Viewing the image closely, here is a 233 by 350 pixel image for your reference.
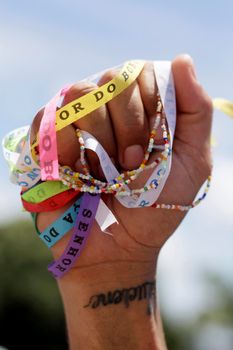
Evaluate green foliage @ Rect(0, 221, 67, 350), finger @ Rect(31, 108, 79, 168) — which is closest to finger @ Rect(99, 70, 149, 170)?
finger @ Rect(31, 108, 79, 168)

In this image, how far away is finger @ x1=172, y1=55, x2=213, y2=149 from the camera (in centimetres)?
255

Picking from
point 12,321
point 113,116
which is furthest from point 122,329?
point 12,321

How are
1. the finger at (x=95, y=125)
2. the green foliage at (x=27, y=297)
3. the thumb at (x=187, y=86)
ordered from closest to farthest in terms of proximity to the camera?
1. the finger at (x=95, y=125)
2. the thumb at (x=187, y=86)
3. the green foliage at (x=27, y=297)

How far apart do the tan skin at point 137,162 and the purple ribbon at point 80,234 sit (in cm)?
3

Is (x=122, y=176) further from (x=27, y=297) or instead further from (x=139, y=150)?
(x=27, y=297)

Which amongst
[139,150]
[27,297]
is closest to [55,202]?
[139,150]

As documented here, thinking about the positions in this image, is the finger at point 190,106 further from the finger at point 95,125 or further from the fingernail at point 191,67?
the finger at point 95,125

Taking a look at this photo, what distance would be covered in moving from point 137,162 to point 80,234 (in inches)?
12.0

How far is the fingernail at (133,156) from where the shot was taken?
8.14ft

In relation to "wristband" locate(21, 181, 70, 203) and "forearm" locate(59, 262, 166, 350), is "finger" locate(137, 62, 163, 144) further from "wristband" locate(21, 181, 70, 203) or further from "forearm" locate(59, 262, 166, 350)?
"forearm" locate(59, 262, 166, 350)

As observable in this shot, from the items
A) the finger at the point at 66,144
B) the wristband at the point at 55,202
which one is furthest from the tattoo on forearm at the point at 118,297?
the finger at the point at 66,144

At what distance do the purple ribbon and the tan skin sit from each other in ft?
0.09

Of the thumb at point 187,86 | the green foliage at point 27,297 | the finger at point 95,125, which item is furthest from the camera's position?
the green foliage at point 27,297

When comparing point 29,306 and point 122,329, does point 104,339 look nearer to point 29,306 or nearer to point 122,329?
point 122,329
